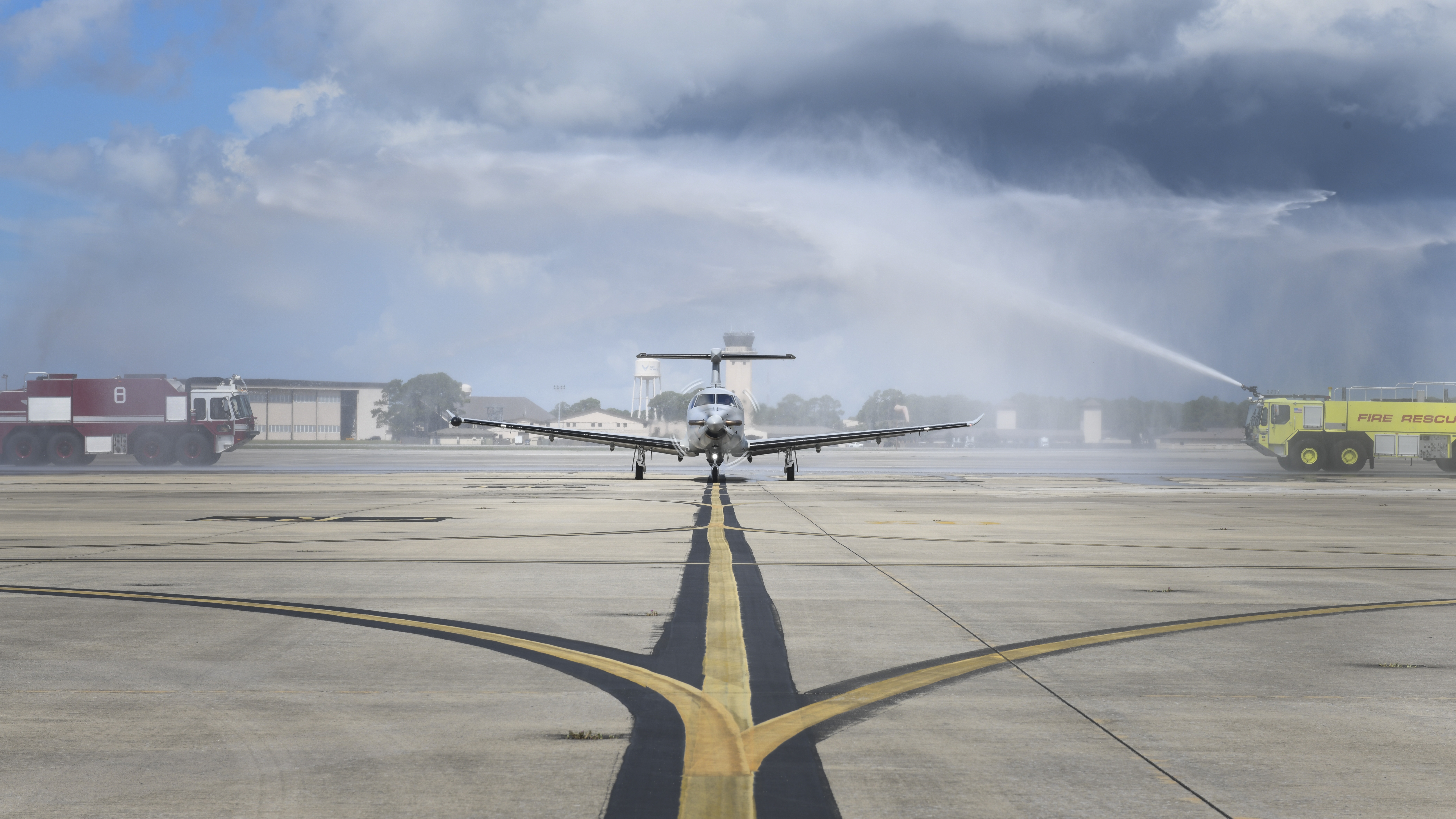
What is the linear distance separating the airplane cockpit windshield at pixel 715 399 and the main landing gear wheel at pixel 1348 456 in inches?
1380

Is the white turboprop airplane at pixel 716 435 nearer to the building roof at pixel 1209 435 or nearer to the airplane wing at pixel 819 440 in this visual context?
the airplane wing at pixel 819 440

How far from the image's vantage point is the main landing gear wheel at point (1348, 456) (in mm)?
52812

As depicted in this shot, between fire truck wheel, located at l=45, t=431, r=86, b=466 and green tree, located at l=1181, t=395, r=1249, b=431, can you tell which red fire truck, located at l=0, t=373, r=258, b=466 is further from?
green tree, located at l=1181, t=395, r=1249, b=431

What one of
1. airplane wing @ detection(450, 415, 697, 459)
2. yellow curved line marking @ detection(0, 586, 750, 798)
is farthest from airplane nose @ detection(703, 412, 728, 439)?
yellow curved line marking @ detection(0, 586, 750, 798)

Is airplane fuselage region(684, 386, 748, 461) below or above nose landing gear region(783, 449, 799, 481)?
above

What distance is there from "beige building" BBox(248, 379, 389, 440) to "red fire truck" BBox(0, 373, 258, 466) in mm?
126340

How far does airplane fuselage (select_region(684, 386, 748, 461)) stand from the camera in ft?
123

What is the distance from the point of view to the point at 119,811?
5.05m

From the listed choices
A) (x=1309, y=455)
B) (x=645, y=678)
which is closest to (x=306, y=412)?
(x=1309, y=455)

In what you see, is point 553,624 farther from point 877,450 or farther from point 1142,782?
point 877,450

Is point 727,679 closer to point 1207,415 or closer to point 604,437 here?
point 604,437

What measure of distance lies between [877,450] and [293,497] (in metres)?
110

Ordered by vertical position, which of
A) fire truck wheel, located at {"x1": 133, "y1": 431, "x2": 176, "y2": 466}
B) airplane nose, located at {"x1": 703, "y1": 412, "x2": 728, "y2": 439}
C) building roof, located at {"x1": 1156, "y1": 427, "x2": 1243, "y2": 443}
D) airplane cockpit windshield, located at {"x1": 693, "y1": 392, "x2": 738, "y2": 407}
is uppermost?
airplane cockpit windshield, located at {"x1": 693, "y1": 392, "x2": 738, "y2": 407}

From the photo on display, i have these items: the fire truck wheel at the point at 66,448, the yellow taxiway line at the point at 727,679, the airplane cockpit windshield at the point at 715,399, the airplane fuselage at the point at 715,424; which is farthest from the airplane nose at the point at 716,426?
the fire truck wheel at the point at 66,448
